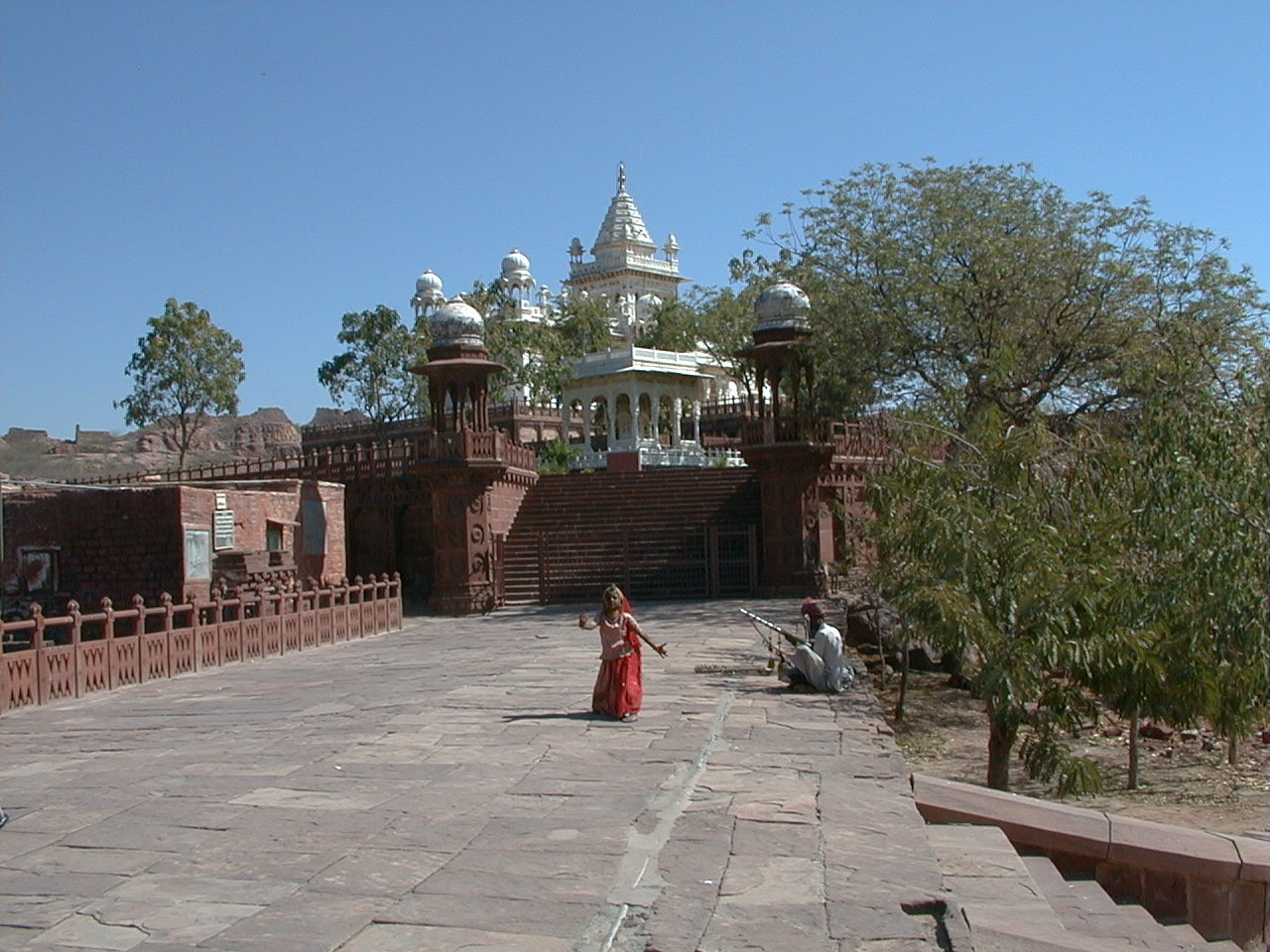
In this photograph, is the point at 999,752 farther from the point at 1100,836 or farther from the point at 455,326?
the point at 455,326

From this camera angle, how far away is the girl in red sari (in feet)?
36.7

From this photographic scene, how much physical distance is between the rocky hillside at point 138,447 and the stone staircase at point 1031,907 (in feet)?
146

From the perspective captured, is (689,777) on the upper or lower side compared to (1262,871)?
upper

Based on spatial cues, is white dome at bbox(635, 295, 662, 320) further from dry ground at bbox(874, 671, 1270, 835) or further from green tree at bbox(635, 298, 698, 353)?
dry ground at bbox(874, 671, 1270, 835)

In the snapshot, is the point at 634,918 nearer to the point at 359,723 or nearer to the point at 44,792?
the point at 44,792

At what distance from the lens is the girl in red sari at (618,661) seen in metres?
11.2

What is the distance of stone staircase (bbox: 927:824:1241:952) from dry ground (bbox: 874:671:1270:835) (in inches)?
139

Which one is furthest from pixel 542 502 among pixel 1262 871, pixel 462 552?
pixel 1262 871

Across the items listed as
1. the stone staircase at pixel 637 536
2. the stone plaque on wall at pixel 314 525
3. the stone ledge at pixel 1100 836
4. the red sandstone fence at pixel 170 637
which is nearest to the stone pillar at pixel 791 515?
the stone staircase at pixel 637 536

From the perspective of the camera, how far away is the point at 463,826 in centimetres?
741

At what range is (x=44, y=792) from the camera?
857cm

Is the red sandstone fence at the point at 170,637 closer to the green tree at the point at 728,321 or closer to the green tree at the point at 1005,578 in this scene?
the green tree at the point at 1005,578

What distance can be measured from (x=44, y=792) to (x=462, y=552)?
58.5ft

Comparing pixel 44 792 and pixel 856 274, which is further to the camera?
pixel 856 274
